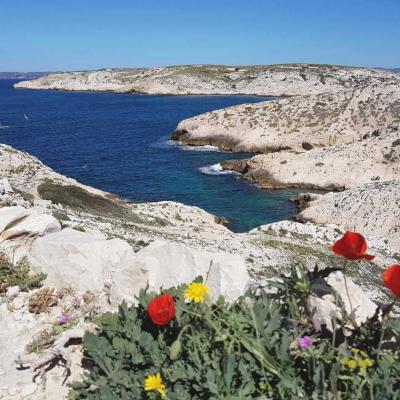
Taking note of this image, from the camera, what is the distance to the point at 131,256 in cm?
871

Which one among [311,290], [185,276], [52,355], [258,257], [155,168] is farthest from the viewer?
[155,168]

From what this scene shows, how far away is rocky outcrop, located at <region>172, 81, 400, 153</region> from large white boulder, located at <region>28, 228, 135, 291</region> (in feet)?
200

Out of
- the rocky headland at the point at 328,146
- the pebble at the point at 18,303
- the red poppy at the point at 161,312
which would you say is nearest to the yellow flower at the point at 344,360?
the red poppy at the point at 161,312

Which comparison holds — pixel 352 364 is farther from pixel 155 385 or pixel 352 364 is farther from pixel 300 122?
pixel 300 122

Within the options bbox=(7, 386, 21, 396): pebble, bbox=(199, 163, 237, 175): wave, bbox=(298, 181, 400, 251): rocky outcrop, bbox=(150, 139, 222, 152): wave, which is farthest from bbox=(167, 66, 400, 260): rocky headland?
bbox=(7, 386, 21, 396): pebble

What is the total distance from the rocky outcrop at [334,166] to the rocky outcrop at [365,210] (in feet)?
32.2

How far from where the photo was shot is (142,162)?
202ft

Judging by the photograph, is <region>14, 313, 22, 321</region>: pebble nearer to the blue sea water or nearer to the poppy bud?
the poppy bud

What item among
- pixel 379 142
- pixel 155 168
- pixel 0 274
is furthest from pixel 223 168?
pixel 0 274

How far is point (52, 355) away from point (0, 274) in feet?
10.4

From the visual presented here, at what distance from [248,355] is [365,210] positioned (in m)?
33.3

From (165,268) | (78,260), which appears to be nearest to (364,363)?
(165,268)

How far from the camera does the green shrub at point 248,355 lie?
4457 millimetres

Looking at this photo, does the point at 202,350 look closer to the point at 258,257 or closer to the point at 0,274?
the point at 0,274
